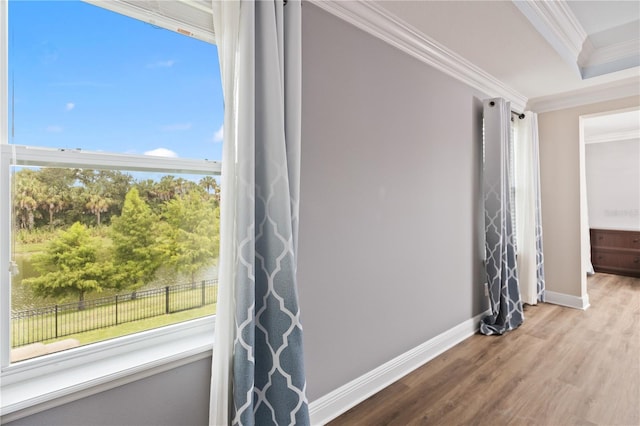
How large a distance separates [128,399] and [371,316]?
1.40 m

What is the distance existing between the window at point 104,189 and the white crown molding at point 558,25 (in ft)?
6.70

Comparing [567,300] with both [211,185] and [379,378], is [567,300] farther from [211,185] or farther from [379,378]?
[211,185]

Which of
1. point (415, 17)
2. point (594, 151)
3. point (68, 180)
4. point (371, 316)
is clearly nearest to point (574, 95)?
point (415, 17)

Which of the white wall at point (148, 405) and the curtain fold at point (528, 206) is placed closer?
the white wall at point (148, 405)

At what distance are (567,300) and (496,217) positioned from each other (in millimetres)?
1769

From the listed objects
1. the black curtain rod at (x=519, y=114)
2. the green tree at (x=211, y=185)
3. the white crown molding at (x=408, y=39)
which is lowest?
the green tree at (x=211, y=185)

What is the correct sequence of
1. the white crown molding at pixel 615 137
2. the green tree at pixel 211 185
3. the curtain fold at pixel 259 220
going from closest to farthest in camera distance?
the curtain fold at pixel 259 220, the green tree at pixel 211 185, the white crown molding at pixel 615 137

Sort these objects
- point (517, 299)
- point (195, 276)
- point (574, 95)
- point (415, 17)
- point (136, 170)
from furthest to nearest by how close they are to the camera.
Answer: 1. point (574, 95)
2. point (517, 299)
3. point (415, 17)
4. point (195, 276)
5. point (136, 170)

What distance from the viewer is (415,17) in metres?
2.14

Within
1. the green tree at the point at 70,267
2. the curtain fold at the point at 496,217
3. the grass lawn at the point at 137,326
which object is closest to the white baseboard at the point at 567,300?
the curtain fold at the point at 496,217

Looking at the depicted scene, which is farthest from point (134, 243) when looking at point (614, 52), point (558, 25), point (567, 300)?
point (567, 300)

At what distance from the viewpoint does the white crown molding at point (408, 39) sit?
194 cm

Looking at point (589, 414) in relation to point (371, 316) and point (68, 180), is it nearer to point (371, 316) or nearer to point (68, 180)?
point (371, 316)

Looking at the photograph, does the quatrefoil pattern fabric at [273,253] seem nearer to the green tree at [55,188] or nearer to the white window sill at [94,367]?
the white window sill at [94,367]
